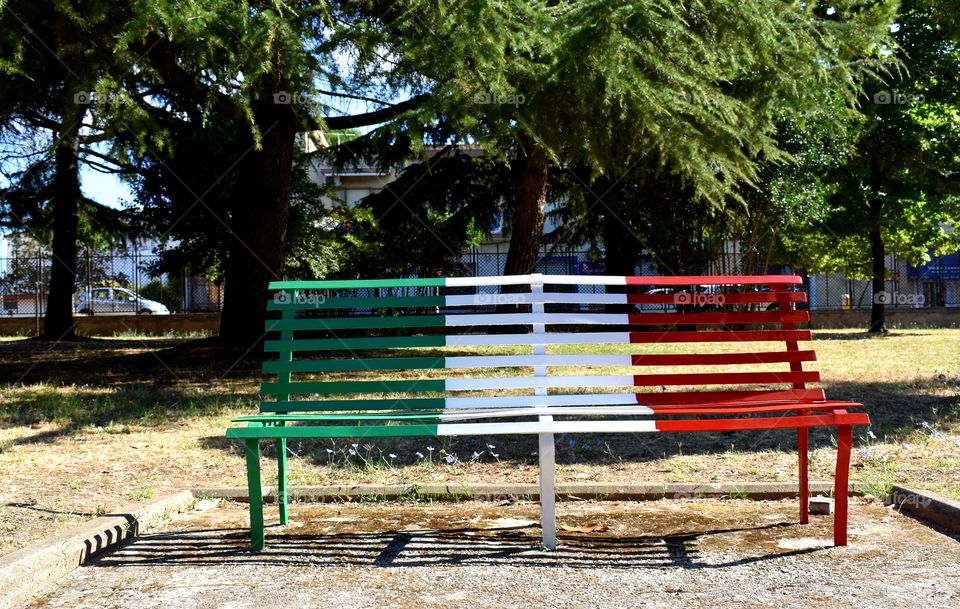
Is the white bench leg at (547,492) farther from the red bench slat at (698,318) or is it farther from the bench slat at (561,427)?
the red bench slat at (698,318)

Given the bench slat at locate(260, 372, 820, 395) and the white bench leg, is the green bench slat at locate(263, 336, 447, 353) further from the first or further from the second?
the white bench leg

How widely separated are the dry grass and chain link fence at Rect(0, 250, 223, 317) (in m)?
13.9

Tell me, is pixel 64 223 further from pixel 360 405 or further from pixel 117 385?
pixel 360 405

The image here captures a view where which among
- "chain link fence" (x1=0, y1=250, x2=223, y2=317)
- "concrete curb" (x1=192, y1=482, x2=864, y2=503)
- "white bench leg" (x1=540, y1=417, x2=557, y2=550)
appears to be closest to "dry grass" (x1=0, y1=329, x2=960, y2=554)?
"concrete curb" (x1=192, y1=482, x2=864, y2=503)

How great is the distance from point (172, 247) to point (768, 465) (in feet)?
58.3

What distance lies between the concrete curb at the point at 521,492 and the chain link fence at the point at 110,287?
17803mm

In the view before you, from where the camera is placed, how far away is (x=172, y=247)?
20547 millimetres

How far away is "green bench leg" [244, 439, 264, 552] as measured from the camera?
380 cm

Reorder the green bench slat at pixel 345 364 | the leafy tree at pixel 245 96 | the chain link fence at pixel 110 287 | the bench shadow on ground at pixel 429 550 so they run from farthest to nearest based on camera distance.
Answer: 1. the chain link fence at pixel 110 287
2. the leafy tree at pixel 245 96
3. the green bench slat at pixel 345 364
4. the bench shadow on ground at pixel 429 550

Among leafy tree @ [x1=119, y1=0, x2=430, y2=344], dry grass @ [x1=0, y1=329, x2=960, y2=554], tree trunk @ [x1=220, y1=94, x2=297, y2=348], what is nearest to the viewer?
dry grass @ [x1=0, y1=329, x2=960, y2=554]

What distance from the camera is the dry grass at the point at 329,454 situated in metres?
4.97

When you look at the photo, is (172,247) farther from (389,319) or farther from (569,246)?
Result: (389,319)

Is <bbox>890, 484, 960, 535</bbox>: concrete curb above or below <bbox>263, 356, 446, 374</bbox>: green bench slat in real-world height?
below

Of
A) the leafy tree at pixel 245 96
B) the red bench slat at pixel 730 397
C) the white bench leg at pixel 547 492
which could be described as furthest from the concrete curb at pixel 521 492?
the leafy tree at pixel 245 96
